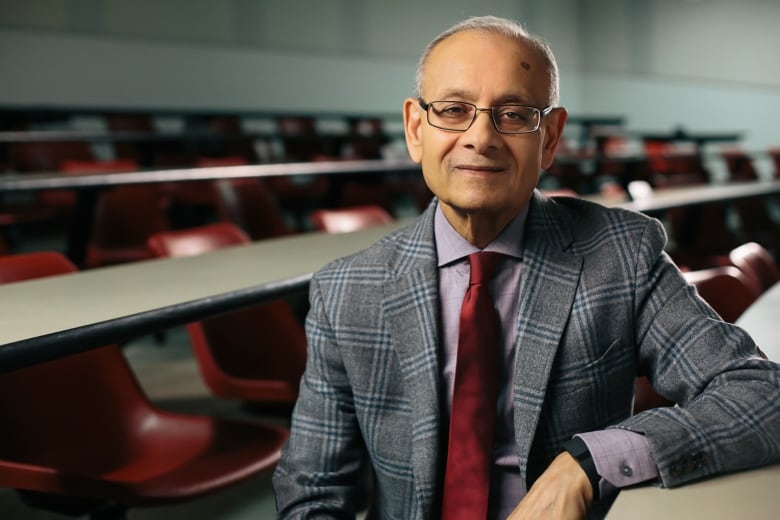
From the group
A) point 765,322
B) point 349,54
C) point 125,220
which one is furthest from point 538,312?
point 349,54

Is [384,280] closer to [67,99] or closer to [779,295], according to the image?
[779,295]

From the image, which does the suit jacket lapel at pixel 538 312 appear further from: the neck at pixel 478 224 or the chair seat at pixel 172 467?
the chair seat at pixel 172 467

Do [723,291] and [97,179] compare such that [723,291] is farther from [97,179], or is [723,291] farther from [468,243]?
[97,179]

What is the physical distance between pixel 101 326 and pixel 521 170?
77 centimetres

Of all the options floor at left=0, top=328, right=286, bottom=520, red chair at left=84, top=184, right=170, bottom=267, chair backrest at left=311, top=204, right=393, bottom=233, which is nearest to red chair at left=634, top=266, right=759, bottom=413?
floor at left=0, top=328, right=286, bottom=520

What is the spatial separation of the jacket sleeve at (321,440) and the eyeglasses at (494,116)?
32 centimetres

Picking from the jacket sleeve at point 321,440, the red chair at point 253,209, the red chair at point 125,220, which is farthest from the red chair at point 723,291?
the red chair at point 125,220

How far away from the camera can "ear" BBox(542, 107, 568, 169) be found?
47.9 inches

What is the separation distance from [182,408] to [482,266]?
8.19 ft

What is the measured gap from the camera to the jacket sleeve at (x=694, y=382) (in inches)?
37.5

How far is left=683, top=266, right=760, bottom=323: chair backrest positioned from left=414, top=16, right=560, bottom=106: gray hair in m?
0.73

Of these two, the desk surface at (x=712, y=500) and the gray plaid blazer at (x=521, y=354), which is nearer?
the desk surface at (x=712, y=500)

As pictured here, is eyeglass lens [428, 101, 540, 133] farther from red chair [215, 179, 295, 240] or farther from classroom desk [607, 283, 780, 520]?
red chair [215, 179, 295, 240]

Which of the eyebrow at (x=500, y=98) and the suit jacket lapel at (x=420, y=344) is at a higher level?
the eyebrow at (x=500, y=98)
